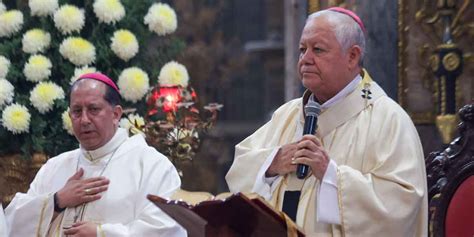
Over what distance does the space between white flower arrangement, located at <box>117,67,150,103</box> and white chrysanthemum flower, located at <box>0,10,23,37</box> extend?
80cm

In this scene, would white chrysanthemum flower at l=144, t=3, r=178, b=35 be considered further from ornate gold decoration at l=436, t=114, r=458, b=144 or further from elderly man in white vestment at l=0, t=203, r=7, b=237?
elderly man in white vestment at l=0, t=203, r=7, b=237

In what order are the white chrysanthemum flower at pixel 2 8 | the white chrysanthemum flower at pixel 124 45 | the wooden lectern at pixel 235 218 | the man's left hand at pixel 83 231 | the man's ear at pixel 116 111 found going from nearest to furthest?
the wooden lectern at pixel 235 218, the man's left hand at pixel 83 231, the man's ear at pixel 116 111, the white chrysanthemum flower at pixel 124 45, the white chrysanthemum flower at pixel 2 8

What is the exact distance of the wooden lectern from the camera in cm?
525

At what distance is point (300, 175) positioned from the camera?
5.63 m

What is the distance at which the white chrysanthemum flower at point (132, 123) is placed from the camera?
8.41 meters

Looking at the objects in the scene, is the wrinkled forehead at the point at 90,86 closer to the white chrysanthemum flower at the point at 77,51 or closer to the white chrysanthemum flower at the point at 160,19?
the white chrysanthemum flower at the point at 77,51

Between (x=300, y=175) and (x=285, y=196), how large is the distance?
276mm

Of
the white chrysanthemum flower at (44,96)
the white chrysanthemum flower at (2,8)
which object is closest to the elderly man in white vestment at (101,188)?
the white chrysanthemum flower at (44,96)

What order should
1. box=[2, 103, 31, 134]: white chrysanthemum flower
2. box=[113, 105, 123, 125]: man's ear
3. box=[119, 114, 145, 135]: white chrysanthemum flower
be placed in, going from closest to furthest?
box=[113, 105, 123, 125]: man's ear → box=[119, 114, 145, 135]: white chrysanthemum flower → box=[2, 103, 31, 134]: white chrysanthemum flower

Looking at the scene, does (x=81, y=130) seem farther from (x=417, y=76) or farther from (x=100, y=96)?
(x=417, y=76)

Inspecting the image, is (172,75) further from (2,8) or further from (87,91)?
(87,91)

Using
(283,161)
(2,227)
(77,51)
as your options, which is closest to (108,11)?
(77,51)

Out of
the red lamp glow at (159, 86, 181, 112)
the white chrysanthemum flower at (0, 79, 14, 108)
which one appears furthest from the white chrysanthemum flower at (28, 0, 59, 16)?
the red lamp glow at (159, 86, 181, 112)

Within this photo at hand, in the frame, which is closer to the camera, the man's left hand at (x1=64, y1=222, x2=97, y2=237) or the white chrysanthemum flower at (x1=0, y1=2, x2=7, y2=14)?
the man's left hand at (x1=64, y1=222, x2=97, y2=237)
